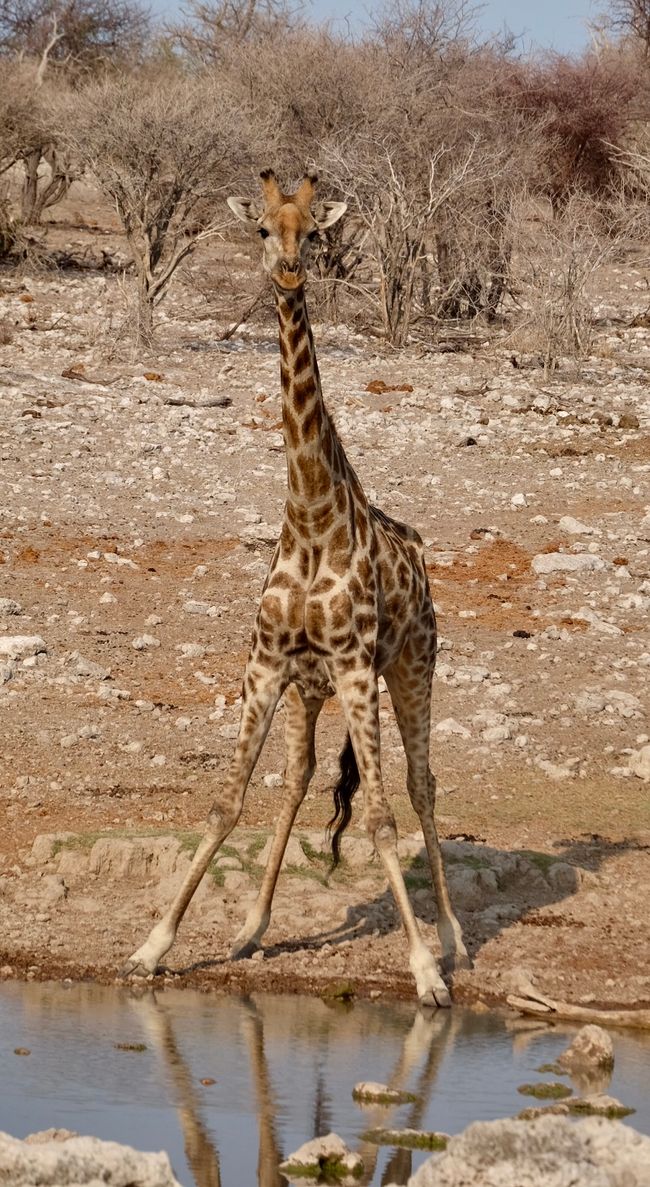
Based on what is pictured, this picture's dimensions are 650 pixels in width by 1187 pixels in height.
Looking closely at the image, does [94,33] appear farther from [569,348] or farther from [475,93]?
[569,348]

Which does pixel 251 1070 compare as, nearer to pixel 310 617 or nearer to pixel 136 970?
pixel 136 970

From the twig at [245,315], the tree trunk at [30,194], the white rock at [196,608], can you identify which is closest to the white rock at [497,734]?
the white rock at [196,608]

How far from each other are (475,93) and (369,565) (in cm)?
2219

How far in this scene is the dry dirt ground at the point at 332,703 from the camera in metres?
6.36

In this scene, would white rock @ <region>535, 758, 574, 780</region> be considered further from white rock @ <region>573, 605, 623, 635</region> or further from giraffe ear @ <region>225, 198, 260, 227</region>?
giraffe ear @ <region>225, 198, 260, 227</region>

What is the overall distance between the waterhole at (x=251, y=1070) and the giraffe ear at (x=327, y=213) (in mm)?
2572

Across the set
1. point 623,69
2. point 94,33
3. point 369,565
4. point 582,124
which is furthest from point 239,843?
point 94,33

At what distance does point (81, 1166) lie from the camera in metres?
3.47

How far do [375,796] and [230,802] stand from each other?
0.49 meters

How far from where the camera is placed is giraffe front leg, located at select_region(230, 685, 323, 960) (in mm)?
6039

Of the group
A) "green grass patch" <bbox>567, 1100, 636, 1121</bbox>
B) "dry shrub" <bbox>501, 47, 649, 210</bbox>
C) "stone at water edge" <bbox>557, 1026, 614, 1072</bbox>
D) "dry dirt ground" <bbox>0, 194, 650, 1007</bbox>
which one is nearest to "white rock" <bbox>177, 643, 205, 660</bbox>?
"dry dirt ground" <bbox>0, 194, 650, 1007</bbox>

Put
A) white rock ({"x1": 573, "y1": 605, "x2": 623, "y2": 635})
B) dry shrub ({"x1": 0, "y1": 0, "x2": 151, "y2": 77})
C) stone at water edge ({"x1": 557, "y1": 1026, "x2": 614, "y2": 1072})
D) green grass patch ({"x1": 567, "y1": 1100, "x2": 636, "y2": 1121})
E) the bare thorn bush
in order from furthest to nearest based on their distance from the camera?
dry shrub ({"x1": 0, "y1": 0, "x2": 151, "y2": 77})
the bare thorn bush
white rock ({"x1": 573, "y1": 605, "x2": 623, "y2": 635})
stone at water edge ({"x1": 557, "y1": 1026, "x2": 614, "y2": 1072})
green grass patch ({"x1": 567, "y1": 1100, "x2": 636, "y2": 1121})

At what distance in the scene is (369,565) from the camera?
5.88 m

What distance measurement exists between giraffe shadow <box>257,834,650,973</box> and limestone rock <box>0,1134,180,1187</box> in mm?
2612
